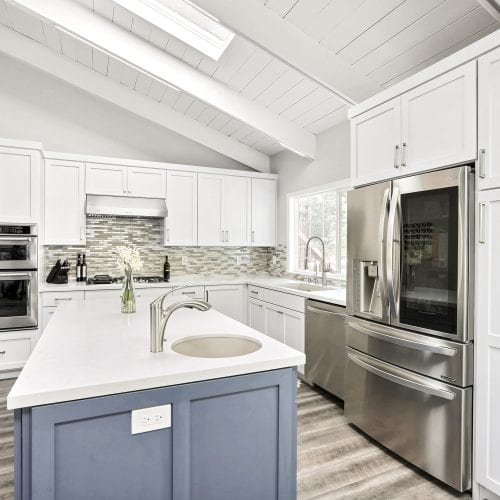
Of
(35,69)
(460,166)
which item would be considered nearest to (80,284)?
(35,69)

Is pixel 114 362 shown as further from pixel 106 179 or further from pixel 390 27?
pixel 106 179

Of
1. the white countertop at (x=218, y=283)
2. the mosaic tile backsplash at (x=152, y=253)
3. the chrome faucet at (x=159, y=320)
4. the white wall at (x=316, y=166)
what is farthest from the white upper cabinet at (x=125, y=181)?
the chrome faucet at (x=159, y=320)

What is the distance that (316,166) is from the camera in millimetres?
4352

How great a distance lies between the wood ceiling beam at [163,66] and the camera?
3.16 metres

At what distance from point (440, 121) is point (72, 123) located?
165 inches

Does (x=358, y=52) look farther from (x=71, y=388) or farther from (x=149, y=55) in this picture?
(x=71, y=388)

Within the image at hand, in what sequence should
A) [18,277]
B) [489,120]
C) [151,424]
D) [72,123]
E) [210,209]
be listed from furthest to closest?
[210,209]
[72,123]
[18,277]
[489,120]
[151,424]

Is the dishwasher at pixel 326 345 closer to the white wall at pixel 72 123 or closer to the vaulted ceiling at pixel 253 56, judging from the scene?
the vaulted ceiling at pixel 253 56

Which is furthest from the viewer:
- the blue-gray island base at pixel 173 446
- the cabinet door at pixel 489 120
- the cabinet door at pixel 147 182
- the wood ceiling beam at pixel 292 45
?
the cabinet door at pixel 147 182

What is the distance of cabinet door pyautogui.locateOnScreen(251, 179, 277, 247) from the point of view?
5.15 meters

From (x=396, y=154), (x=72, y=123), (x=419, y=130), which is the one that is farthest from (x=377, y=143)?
(x=72, y=123)

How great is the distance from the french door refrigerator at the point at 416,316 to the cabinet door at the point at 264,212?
8.39ft

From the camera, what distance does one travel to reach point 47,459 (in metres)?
1.09

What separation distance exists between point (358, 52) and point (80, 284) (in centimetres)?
350
